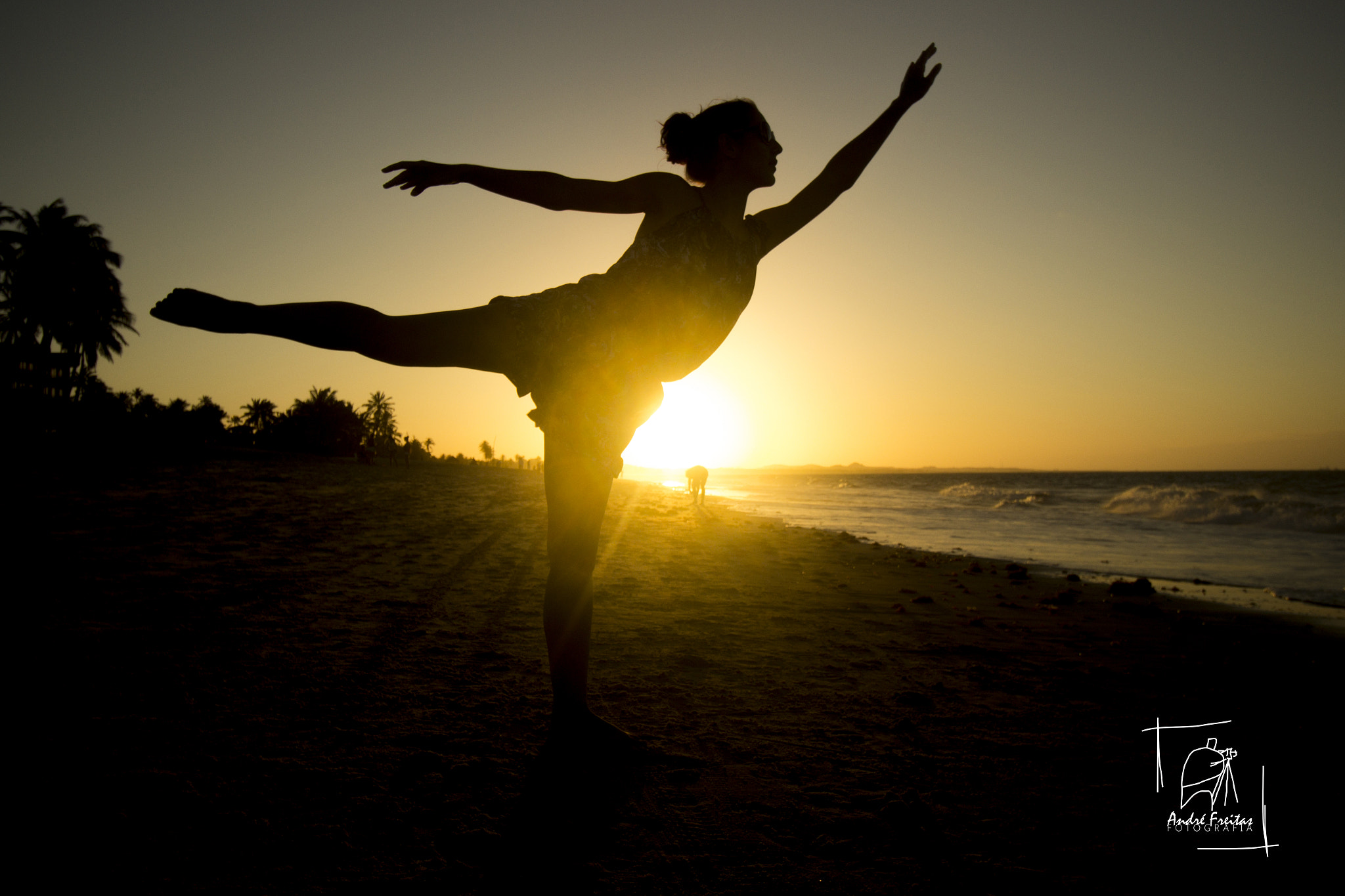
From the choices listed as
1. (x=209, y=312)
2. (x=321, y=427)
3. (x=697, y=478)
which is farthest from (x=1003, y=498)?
(x=321, y=427)

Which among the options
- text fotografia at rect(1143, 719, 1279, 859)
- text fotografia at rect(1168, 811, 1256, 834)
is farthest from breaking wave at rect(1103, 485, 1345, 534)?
text fotografia at rect(1168, 811, 1256, 834)

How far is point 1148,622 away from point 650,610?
451cm

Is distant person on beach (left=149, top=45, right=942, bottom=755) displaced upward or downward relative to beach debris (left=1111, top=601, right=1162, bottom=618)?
upward

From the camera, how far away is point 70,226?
112 ft

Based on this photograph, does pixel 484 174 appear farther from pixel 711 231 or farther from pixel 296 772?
A: pixel 296 772

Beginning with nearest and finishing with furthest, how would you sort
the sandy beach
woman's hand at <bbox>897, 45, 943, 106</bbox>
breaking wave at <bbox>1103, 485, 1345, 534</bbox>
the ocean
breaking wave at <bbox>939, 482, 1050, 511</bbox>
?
the sandy beach, woman's hand at <bbox>897, 45, 943, 106</bbox>, the ocean, breaking wave at <bbox>1103, 485, 1345, 534</bbox>, breaking wave at <bbox>939, 482, 1050, 511</bbox>

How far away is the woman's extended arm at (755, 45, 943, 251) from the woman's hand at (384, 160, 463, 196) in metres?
1.14

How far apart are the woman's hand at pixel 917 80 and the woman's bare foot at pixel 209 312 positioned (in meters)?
2.72

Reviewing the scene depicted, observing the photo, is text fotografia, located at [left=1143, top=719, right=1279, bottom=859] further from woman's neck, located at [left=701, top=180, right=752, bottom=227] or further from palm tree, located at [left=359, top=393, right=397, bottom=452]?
palm tree, located at [left=359, top=393, right=397, bottom=452]

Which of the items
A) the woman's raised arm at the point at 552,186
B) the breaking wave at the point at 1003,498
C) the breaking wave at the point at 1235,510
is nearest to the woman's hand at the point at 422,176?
the woman's raised arm at the point at 552,186

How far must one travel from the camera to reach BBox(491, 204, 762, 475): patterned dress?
2121 millimetres

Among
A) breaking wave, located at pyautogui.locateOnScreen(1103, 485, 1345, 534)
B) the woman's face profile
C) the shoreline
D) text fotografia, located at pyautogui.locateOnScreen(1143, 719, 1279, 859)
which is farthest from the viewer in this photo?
breaking wave, located at pyautogui.locateOnScreen(1103, 485, 1345, 534)

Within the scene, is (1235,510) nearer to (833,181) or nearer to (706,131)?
(833,181)

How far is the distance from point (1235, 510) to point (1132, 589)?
20.8m
